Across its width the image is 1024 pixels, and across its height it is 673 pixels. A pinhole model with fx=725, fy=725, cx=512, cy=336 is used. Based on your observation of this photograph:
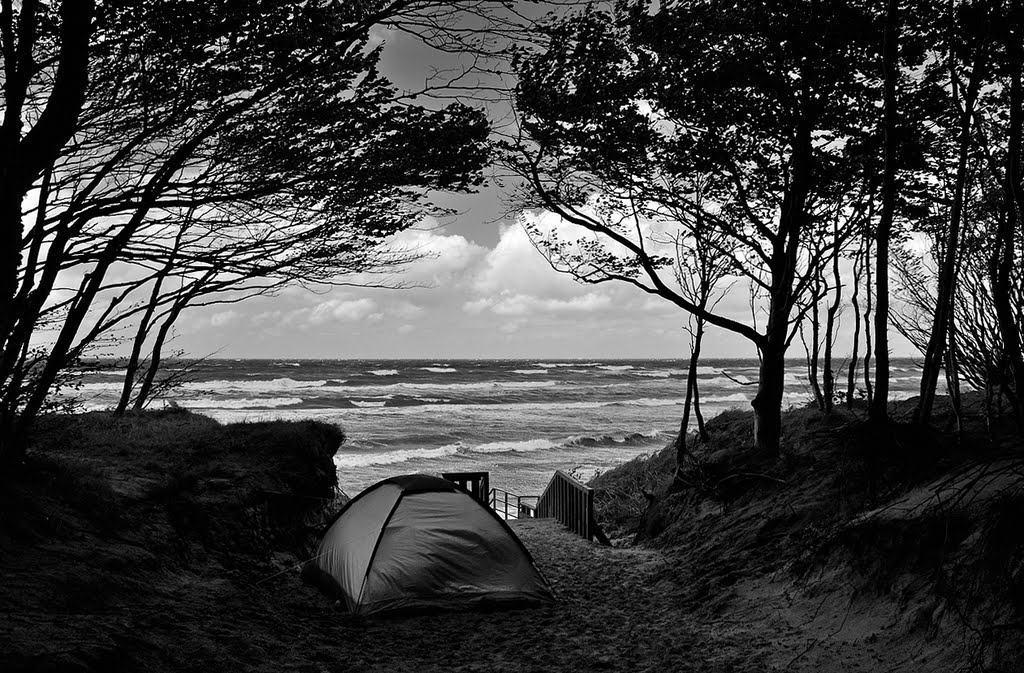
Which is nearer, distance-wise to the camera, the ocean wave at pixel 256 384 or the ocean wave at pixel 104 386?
the ocean wave at pixel 104 386

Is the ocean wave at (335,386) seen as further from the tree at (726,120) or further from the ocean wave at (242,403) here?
the tree at (726,120)

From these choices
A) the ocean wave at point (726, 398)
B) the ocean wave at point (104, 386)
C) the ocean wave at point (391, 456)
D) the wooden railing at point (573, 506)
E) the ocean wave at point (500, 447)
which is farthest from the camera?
the ocean wave at point (726, 398)

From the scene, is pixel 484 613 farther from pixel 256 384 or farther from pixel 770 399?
pixel 256 384

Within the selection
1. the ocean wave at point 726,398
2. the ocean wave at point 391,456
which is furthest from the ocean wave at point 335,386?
the ocean wave at point 391,456

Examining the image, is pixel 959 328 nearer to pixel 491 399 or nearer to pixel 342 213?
pixel 342 213

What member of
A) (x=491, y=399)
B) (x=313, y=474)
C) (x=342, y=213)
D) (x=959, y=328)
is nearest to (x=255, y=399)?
(x=491, y=399)

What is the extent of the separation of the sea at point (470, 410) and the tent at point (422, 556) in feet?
17.4

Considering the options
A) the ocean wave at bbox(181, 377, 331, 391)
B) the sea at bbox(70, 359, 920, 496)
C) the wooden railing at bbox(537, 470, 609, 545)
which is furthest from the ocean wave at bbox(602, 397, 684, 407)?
the wooden railing at bbox(537, 470, 609, 545)

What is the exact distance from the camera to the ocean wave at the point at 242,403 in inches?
1820

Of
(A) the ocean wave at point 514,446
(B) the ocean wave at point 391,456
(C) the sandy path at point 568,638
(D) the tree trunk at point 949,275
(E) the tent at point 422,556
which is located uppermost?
(D) the tree trunk at point 949,275

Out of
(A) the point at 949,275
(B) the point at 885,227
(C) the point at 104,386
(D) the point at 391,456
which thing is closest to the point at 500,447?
(D) the point at 391,456

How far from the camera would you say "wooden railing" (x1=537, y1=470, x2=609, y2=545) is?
12727 mm

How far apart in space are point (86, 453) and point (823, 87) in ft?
38.8

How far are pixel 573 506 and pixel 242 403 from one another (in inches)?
1535
